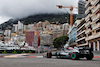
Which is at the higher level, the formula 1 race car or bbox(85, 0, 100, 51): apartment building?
bbox(85, 0, 100, 51): apartment building

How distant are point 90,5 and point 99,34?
51.9ft

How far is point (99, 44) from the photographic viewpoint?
138ft

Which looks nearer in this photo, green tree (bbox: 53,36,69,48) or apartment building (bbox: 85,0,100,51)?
apartment building (bbox: 85,0,100,51)

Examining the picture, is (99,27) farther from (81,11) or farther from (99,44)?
(81,11)

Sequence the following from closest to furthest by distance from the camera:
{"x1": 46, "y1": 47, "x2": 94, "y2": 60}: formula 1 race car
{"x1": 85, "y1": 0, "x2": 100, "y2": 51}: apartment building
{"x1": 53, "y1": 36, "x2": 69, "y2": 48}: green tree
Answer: {"x1": 46, "y1": 47, "x2": 94, "y2": 60}: formula 1 race car < {"x1": 85, "y1": 0, "x2": 100, "y2": 51}: apartment building < {"x1": 53, "y1": 36, "x2": 69, "y2": 48}: green tree

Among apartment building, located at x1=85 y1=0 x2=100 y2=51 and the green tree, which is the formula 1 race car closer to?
apartment building, located at x1=85 y1=0 x2=100 y2=51

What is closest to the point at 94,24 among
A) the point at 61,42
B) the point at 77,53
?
the point at 77,53

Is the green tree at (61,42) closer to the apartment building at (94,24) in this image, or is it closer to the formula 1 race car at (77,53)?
the apartment building at (94,24)

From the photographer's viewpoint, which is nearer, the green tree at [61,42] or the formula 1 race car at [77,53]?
the formula 1 race car at [77,53]

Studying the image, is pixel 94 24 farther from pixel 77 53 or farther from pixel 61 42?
pixel 61 42

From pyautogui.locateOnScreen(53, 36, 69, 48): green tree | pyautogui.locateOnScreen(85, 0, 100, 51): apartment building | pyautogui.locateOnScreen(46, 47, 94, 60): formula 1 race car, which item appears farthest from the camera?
pyautogui.locateOnScreen(53, 36, 69, 48): green tree

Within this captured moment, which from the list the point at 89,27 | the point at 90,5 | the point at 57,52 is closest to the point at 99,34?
the point at 89,27

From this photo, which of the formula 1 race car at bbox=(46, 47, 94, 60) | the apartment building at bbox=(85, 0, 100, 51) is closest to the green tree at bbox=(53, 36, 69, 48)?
the apartment building at bbox=(85, 0, 100, 51)

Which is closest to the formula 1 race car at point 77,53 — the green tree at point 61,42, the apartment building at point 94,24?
the apartment building at point 94,24
